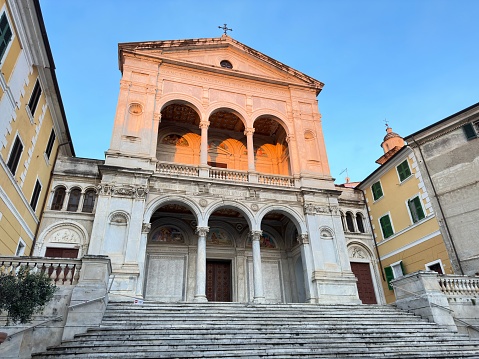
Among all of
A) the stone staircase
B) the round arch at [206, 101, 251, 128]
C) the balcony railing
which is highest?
the round arch at [206, 101, 251, 128]

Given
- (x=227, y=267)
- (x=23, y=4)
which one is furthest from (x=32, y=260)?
(x=227, y=267)

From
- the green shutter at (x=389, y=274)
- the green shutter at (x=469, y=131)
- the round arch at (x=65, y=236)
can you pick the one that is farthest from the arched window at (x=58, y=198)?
the green shutter at (x=469, y=131)

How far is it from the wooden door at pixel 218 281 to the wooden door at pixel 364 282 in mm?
7434

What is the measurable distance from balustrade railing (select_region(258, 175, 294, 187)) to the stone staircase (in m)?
7.70

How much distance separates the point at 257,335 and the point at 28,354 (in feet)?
18.3

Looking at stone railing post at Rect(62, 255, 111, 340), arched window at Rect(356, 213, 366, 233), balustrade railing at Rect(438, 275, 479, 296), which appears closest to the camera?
stone railing post at Rect(62, 255, 111, 340)

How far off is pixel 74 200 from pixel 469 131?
19860 mm

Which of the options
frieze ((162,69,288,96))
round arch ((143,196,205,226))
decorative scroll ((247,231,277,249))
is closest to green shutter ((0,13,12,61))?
Answer: round arch ((143,196,205,226))

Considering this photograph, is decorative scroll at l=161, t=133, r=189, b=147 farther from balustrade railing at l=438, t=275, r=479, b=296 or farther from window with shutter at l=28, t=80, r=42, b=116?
balustrade railing at l=438, t=275, r=479, b=296

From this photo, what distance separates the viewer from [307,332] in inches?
376

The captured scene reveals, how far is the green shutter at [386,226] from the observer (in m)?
19.9

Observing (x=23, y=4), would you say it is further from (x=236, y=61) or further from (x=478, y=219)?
(x=478, y=219)

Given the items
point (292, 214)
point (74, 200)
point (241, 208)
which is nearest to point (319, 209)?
point (292, 214)

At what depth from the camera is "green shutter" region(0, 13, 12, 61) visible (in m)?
10.5
